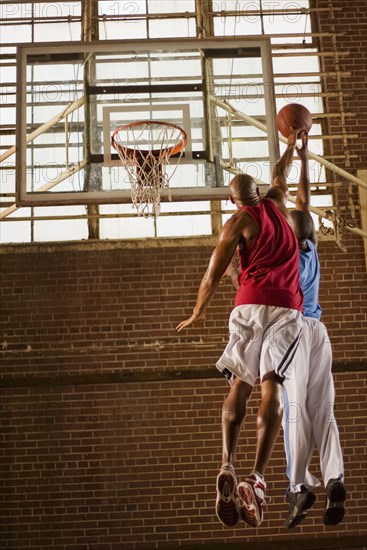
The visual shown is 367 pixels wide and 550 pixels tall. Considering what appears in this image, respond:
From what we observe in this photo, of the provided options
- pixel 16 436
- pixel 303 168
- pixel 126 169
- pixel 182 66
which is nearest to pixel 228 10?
pixel 182 66

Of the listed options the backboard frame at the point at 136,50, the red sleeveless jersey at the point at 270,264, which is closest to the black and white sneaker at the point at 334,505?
the red sleeveless jersey at the point at 270,264

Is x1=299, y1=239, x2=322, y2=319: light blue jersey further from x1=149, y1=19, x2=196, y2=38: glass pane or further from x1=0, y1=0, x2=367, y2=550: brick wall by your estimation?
x1=149, y1=19, x2=196, y2=38: glass pane

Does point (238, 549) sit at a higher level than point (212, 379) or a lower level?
lower

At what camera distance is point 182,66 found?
793 cm

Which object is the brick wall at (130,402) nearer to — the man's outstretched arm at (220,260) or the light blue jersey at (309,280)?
the light blue jersey at (309,280)

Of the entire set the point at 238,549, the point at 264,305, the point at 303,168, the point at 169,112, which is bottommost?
the point at 238,549

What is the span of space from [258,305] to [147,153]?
8.35 feet

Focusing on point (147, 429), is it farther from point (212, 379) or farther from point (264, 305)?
point (264, 305)

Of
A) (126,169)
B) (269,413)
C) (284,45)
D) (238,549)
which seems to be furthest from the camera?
(284,45)

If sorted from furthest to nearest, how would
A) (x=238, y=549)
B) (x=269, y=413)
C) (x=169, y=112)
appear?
(x=238, y=549)
(x=169, y=112)
(x=269, y=413)

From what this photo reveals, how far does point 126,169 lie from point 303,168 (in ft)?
5.73

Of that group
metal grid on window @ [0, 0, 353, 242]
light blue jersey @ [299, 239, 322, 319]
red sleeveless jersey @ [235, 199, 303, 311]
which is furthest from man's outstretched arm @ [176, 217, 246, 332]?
metal grid on window @ [0, 0, 353, 242]

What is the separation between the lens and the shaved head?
532 centimetres

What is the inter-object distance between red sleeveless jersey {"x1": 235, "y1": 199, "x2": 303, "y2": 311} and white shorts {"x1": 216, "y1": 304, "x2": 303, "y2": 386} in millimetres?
60
